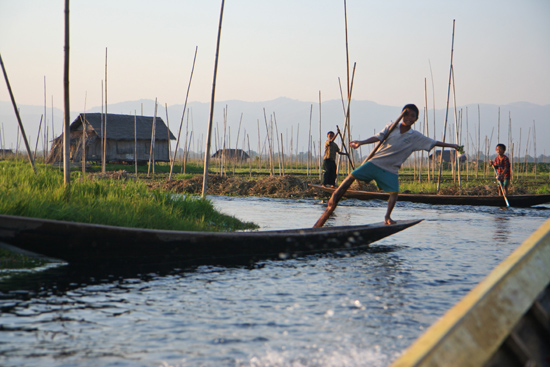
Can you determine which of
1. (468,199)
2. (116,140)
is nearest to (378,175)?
(468,199)

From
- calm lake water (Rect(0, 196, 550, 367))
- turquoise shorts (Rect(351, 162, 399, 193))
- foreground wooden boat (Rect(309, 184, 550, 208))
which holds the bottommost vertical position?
calm lake water (Rect(0, 196, 550, 367))

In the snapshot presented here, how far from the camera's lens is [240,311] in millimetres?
4184

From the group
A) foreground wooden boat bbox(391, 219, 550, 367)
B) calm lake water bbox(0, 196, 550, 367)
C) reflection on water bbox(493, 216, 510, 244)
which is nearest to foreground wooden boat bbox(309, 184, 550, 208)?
reflection on water bbox(493, 216, 510, 244)

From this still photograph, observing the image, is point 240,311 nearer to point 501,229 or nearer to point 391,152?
point 391,152

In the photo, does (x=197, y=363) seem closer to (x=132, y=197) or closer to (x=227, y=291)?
(x=227, y=291)

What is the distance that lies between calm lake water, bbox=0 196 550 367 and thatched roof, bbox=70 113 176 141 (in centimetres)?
2876

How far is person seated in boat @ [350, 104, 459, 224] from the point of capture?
7473mm

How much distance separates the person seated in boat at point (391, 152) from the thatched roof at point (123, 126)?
2747 cm

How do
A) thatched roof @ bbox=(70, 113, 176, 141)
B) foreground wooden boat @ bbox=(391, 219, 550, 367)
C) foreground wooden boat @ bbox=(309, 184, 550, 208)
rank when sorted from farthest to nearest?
1. thatched roof @ bbox=(70, 113, 176, 141)
2. foreground wooden boat @ bbox=(309, 184, 550, 208)
3. foreground wooden boat @ bbox=(391, 219, 550, 367)

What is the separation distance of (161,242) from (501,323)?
4290mm

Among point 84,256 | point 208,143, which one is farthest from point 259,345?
point 208,143

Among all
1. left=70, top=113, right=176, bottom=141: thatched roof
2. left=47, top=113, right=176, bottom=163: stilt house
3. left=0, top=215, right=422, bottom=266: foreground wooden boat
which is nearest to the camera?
left=0, top=215, right=422, bottom=266: foreground wooden boat

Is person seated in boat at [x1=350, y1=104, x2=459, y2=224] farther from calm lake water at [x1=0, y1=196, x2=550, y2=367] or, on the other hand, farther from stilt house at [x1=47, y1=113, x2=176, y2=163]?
stilt house at [x1=47, y1=113, x2=176, y2=163]

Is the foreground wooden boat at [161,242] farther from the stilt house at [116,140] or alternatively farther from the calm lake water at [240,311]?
the stilt house at [116,140]
